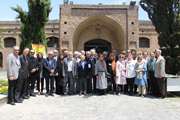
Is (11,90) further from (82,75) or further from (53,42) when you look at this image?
(53,42)

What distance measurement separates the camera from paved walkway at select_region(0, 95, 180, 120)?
40.8 ft

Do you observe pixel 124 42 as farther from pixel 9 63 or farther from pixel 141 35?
pixel 9 63

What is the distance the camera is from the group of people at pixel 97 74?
17828 mm

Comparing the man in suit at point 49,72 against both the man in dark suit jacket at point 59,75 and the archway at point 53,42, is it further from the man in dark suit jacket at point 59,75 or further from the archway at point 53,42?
the archway at point 53,42

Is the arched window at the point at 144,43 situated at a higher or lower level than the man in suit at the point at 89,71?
higher

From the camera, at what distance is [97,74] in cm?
1823

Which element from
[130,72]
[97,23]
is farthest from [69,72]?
[97,23]

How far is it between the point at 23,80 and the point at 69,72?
8.93ft

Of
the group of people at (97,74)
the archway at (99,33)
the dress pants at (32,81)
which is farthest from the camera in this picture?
the archway at (99,33)

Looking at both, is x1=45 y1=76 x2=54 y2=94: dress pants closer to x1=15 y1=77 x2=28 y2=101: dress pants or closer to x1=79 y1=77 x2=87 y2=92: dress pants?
x1=79 y1=77 x2=87 y2=92: dress pants

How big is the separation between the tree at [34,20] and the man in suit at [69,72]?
18.1 ft

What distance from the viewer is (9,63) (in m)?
14.9

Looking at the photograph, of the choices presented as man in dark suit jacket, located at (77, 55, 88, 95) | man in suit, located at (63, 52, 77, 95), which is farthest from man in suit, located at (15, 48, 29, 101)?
man in dark suit jacket, located at (77, 55, 88, 95)

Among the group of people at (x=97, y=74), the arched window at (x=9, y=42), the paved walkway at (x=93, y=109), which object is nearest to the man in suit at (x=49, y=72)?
the group of people at (x=97, y=74)
